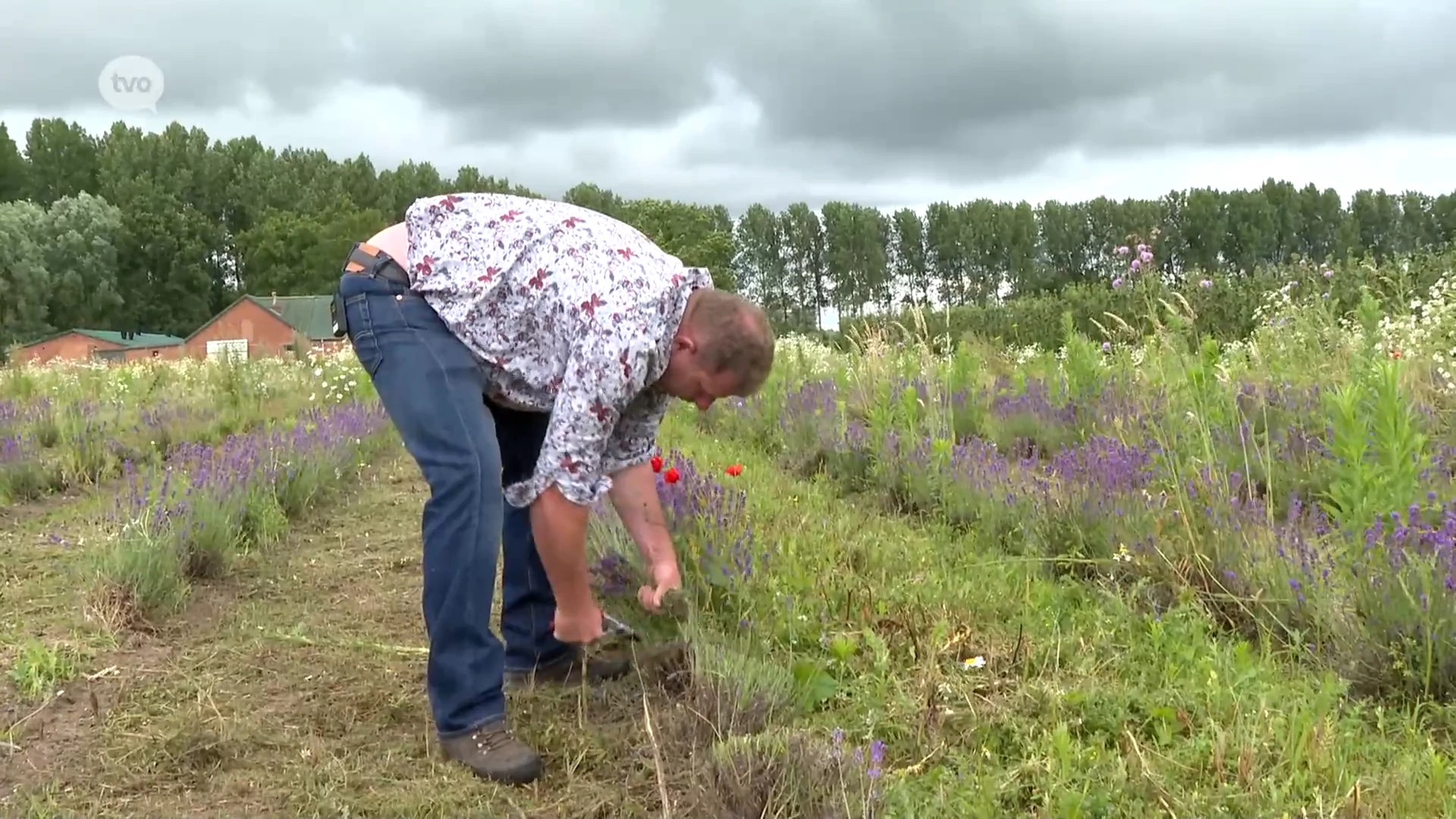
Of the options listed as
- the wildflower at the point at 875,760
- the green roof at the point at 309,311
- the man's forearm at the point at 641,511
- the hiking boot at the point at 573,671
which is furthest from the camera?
the green roof at the point at 309,311

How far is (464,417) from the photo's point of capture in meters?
2.16

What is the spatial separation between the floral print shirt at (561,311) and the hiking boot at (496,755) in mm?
528

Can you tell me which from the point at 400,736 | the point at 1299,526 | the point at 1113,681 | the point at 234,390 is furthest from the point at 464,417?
the point at 234,390

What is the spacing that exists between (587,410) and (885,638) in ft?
3.64

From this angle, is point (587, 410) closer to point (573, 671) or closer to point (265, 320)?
point (573, 671)

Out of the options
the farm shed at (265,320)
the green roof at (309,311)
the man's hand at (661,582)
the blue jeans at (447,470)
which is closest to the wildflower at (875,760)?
the man's hand at (661,582)

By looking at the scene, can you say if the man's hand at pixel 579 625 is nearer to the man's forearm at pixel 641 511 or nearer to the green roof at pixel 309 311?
the man's forearm at pixel 641 511

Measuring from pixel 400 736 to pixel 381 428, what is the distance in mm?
5069

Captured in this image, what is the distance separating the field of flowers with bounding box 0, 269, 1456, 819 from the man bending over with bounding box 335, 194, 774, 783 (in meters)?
0.24

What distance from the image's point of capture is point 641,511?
245 centimetres

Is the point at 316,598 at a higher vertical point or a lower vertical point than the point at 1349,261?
lower

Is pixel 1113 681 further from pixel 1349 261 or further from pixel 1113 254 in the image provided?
pixel 1349 261

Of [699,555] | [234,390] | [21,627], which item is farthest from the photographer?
[234,390]

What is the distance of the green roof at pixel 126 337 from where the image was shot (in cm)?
4672
